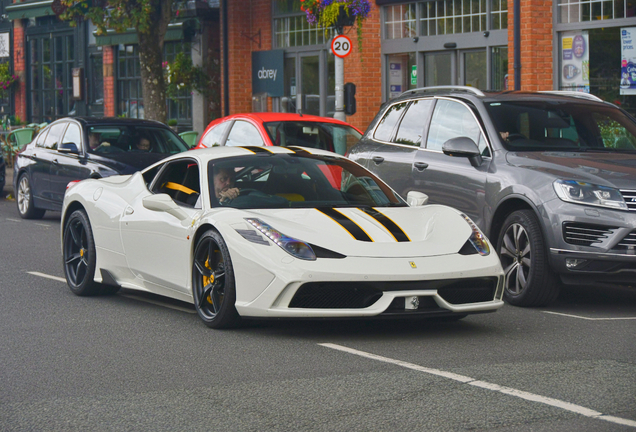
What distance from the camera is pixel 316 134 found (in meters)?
13.5

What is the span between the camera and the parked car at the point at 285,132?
13.2 m

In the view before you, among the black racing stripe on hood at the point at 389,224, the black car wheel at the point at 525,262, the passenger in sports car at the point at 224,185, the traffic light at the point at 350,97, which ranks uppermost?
the traffic light at the point at 350,97

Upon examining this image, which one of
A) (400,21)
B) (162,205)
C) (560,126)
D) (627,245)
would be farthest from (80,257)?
(400,21)

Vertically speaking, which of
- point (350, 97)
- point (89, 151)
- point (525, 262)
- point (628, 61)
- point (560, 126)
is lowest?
point (525, 262)

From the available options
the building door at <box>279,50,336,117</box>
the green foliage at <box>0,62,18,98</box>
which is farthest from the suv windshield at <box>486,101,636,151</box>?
the green foliage at <box>0,62,18,98</box>

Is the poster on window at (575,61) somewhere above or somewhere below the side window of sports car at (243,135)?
above

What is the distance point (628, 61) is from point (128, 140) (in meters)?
8.02

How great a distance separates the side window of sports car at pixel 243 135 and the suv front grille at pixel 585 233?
6.00 m

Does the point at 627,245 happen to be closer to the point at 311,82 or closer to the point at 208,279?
the point at 208,279

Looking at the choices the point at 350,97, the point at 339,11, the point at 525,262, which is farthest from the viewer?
the point at 350,97

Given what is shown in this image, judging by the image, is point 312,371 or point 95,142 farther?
point 95,142

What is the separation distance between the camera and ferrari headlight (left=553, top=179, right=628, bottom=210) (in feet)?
25.1

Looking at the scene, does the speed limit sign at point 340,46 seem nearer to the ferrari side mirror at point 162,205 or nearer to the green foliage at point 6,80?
the ferrari side mirror at point 162,205

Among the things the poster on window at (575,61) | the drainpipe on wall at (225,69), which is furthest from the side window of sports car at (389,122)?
the drainpipe on wall at (225,69)
